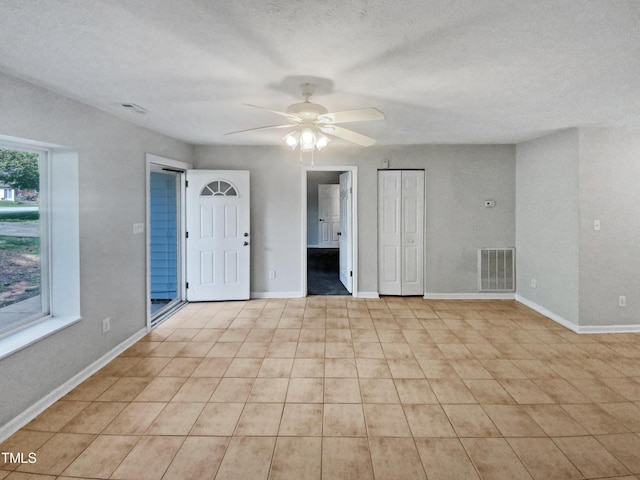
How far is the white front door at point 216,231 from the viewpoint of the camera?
506 centimetres

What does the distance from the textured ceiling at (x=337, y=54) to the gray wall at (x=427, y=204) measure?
185 centimetres

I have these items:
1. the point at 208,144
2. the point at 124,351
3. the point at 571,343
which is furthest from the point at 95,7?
the point at 571,343

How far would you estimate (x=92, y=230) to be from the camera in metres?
3.09

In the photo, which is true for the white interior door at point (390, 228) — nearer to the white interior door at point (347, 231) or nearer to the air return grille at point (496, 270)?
the white interior door at point (347, 231)

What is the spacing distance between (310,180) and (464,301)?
6341mm

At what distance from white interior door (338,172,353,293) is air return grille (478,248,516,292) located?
1.96m

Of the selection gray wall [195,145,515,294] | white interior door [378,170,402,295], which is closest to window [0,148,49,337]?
gray wall [195,145,515,294]

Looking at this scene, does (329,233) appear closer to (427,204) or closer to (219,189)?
(427,204)

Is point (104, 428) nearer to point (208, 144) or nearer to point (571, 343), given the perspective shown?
point (208, 144)

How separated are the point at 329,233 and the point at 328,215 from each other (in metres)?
0.55

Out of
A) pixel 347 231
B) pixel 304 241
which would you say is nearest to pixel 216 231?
pixel 304 241

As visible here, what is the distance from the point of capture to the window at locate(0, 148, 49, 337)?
2.51m

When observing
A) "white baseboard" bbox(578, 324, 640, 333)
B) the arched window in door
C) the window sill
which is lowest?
"white baseboard" bbox(578, 324, 640, 333)

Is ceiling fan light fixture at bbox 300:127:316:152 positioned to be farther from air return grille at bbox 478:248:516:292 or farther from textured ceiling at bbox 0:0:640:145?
air return grille at bbox 478:248:516:292
